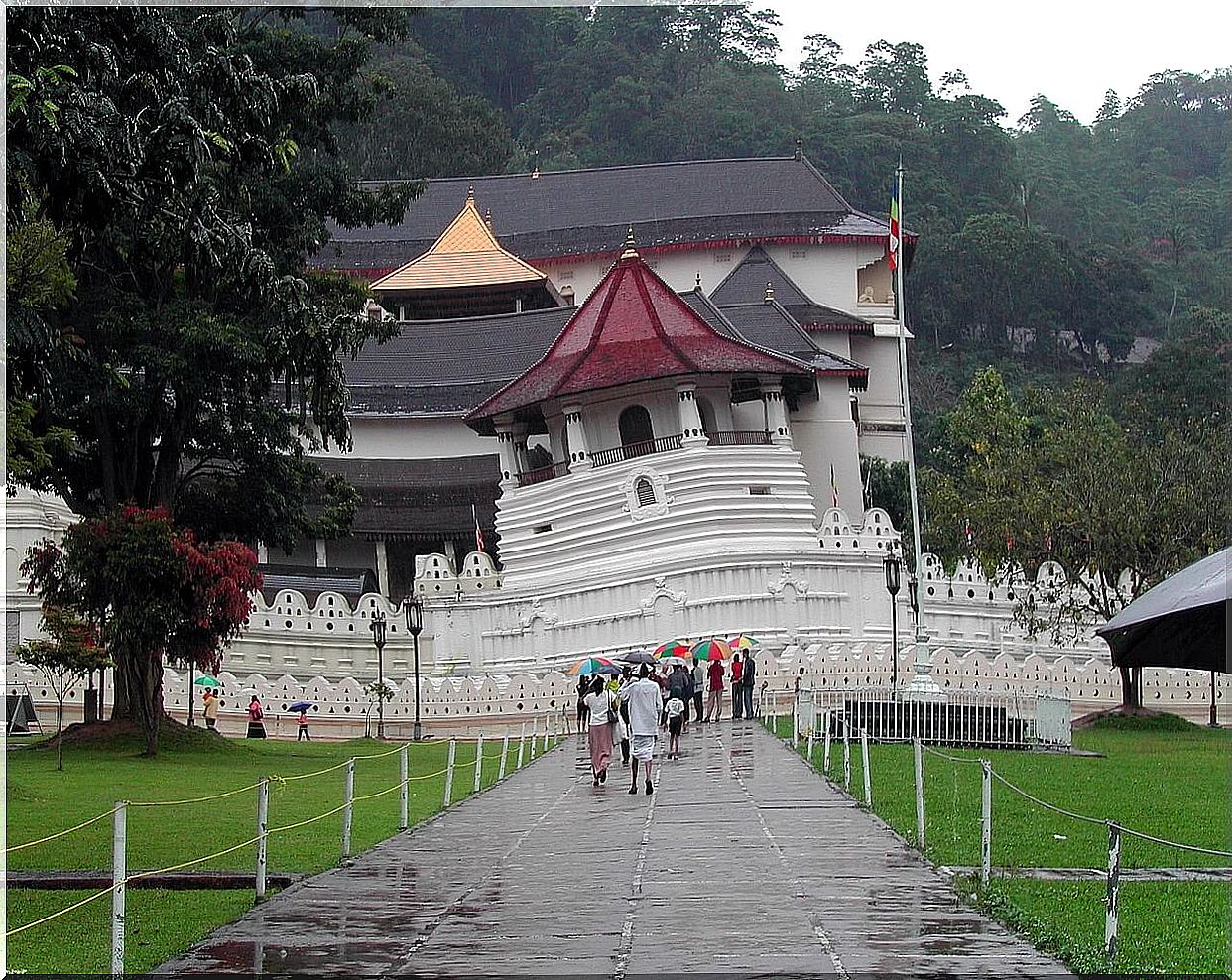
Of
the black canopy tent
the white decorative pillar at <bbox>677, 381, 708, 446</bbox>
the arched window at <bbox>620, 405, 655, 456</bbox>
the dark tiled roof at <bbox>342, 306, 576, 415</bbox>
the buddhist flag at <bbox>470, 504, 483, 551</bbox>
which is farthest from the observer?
the dark tiled roof at <bbox>342, 306, 576, 415</bbox>

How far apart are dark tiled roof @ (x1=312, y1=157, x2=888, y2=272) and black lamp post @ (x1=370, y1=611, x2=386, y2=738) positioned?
2745 centimetres

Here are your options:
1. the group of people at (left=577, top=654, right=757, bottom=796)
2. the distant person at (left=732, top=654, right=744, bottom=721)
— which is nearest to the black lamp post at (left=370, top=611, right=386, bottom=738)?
the group of people at (left=577, top=654, right=757, bottom=796)

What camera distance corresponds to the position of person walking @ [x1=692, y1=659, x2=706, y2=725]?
30.4 meters

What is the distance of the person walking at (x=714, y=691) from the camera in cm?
3073

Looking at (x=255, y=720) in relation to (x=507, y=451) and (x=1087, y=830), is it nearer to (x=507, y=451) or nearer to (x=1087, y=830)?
(x=507, y=451)

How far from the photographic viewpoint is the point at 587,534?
4375 cm

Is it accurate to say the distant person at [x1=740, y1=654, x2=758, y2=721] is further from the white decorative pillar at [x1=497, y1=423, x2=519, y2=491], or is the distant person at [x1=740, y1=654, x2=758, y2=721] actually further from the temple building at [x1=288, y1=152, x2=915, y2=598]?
the white decorative pillar at [x1=497, y1=423, x2=519, y2=491]

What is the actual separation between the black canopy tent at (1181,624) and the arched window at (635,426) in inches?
1450

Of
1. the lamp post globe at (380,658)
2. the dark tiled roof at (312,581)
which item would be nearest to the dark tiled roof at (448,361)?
the dark tiled roof at (312,581)

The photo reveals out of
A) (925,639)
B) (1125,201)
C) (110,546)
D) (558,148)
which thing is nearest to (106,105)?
(110,546)

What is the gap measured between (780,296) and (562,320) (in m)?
8.02

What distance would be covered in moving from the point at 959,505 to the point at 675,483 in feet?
21.8

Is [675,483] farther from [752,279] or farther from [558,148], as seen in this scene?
[558,148]

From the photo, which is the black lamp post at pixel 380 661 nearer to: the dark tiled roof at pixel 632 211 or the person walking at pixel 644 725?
the person walking at pixel 644 725
